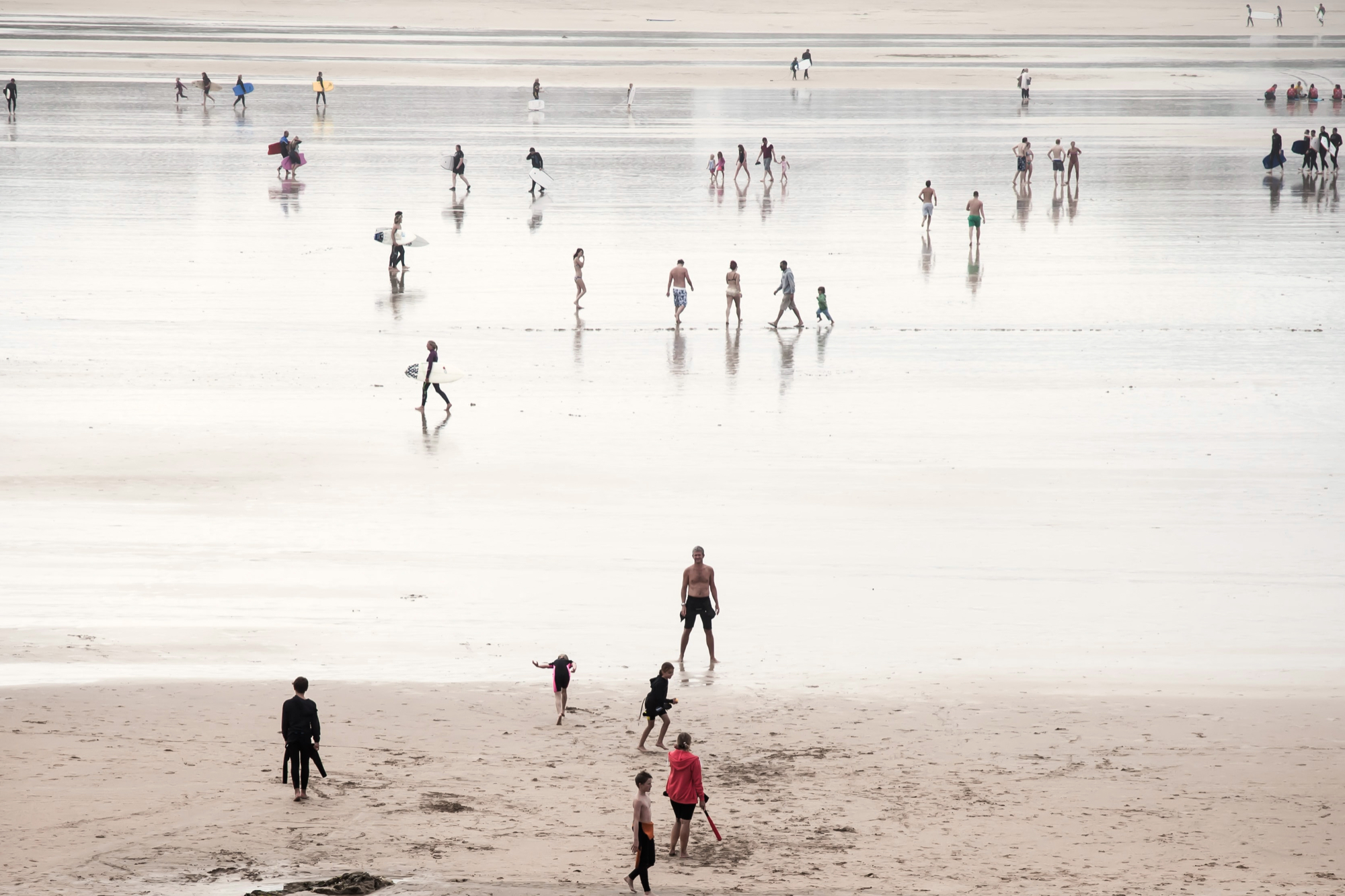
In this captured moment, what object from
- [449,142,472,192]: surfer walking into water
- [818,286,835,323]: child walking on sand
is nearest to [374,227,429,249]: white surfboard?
[449,142,472,192]: surfer walking into water

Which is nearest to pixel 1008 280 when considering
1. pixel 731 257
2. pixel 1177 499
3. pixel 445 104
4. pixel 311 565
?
pixel 731 257

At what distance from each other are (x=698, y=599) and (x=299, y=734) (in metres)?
Result: 4.56

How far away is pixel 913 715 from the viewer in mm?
13328

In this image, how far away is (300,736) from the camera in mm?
11219

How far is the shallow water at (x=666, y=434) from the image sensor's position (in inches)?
600

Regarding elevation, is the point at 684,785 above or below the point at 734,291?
below

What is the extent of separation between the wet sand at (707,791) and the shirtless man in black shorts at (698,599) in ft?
1.98

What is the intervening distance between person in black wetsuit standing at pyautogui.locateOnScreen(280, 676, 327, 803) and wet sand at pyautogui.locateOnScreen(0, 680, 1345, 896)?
0.69ft

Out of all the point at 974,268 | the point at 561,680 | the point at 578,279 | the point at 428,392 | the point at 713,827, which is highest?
the point at 974,268

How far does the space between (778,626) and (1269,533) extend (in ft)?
21.9

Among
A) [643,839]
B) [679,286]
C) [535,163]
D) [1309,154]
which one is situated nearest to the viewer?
[643,839]

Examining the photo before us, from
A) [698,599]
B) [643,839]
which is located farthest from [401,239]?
[643,839]

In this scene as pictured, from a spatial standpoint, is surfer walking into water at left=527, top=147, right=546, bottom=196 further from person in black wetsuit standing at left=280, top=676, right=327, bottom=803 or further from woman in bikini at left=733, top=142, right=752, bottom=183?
person in black wetsuit standing at left=280, top=676, right=327, bottom=803

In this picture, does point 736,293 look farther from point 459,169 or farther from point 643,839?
point 643,839
